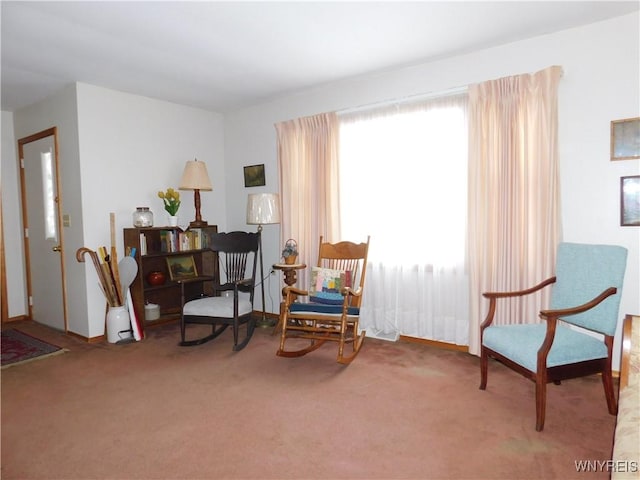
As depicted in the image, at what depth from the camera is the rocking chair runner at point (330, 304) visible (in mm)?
3178

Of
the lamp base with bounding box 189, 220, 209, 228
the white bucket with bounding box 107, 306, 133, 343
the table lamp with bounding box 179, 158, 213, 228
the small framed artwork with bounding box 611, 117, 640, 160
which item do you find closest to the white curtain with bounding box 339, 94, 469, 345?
the small framed artwork with bounding box 611, 117, 640, 160

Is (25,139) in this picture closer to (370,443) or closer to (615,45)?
(370,443)

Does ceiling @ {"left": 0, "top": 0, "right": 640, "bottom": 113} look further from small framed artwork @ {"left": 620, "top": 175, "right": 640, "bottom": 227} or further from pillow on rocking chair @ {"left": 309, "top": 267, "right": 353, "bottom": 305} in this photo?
pillow on rocking chair @ {"left": 309, "top": 267, "right": 353, "bottom": 305}

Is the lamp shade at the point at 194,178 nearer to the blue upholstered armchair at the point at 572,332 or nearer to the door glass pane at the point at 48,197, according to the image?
the door glass pane at the point at 48,197

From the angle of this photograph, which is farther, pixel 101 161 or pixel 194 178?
pixel 194 178

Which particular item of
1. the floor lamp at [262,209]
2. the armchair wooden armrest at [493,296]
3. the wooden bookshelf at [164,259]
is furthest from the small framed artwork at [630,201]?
the wooden bookshelf at [164,259]

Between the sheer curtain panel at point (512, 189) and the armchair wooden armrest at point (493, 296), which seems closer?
the armchair wooden armrest at point (493, 296)

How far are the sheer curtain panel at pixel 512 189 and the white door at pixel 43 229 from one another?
3.94m

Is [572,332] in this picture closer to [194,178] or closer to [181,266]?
[194,178]

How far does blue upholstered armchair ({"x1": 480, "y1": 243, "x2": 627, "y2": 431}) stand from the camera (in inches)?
86.6

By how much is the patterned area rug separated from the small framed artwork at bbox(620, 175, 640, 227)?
4.55m

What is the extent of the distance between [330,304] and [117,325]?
2.04 meters

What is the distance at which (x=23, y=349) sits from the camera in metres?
3.72

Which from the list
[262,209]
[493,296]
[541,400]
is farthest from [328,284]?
[541,400]
